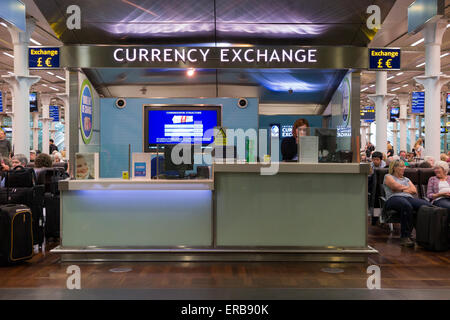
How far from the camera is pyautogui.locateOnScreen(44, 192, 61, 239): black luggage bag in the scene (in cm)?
620

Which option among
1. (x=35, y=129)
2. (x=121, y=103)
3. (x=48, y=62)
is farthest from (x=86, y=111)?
(x=35, y=129)

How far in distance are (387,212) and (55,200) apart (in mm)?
4553

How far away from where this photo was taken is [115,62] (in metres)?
5.37

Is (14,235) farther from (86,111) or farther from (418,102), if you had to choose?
(418,102)

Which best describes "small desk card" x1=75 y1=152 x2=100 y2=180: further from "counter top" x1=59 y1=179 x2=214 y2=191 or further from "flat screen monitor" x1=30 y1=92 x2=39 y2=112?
"flat screen monitor" x1=30 y1=92 x2=39 y2=112

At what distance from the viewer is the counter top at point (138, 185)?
4.91 meters

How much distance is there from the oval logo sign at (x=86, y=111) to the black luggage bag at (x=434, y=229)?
14.8ft

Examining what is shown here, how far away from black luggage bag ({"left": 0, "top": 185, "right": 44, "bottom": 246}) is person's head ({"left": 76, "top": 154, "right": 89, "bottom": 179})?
0.94 meters

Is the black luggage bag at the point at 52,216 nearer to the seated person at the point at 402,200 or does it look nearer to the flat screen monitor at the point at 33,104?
the seated person at the point at 402,200

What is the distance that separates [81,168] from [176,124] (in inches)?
84.5

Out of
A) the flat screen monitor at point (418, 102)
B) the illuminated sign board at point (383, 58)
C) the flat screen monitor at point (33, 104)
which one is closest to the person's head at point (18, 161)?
the illuminated sign board at point (383, 58)
